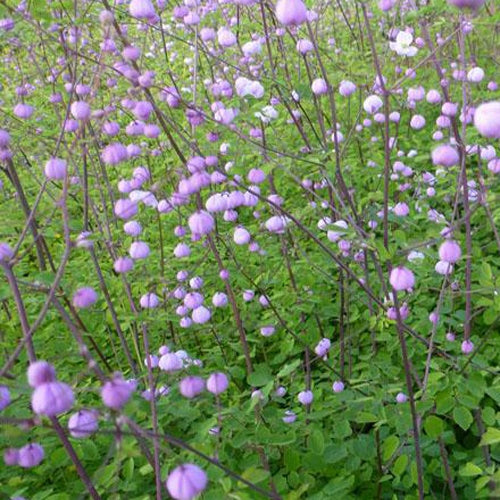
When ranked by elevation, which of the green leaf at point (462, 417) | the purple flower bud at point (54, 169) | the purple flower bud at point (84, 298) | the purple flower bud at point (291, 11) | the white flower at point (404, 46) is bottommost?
the green leaf at point (462, 417)

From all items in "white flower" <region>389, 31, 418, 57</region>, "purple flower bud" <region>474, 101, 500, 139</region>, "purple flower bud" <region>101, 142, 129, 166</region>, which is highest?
"white flower" <region>389, 31, 418, 57</region>

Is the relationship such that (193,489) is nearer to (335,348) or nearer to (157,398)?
(157,398)

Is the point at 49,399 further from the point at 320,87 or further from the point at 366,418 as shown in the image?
the point at 320,87

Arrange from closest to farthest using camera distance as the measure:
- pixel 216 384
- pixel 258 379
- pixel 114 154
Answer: pixel 216 384
pixel 114 154
pixel 258 379

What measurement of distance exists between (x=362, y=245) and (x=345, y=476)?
759 millimetres

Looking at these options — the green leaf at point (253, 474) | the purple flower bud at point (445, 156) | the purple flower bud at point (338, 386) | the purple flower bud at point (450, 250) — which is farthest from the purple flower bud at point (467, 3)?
the purple flower bud at point (338, 386)

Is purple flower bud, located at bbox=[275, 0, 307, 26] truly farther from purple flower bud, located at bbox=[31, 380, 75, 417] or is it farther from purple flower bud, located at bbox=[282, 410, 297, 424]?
purple flower bud, located at bbox=[282, 410, 297, 424]

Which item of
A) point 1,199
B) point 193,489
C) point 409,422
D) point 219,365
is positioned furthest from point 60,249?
point 193,489

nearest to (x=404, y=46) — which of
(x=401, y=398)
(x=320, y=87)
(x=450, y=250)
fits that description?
(x=320, y=87)

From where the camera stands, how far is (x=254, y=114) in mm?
2008

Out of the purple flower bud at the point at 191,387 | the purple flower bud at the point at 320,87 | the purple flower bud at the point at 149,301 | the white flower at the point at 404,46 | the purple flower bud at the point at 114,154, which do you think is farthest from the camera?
the white flower at the point at 404,46

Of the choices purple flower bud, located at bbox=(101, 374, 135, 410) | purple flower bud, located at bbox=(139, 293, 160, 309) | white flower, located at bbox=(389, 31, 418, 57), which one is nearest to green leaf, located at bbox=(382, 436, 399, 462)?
purple flower bud, located at bbox=(139, 293, 160, 309)

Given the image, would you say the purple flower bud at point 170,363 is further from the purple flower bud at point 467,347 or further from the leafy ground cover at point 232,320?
the purple flower bud at point 467,347

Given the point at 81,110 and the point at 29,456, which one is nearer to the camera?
the point at 29,456
